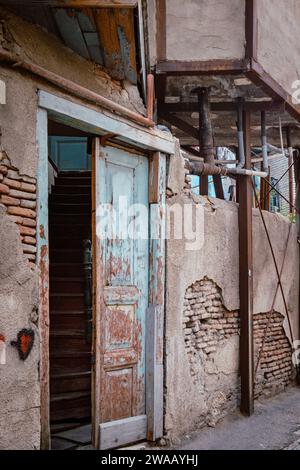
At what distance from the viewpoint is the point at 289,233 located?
9516 mm

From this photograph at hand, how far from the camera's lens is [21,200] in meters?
4.43

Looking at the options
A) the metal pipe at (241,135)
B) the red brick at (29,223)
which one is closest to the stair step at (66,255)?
the metal pipe at (241,135)

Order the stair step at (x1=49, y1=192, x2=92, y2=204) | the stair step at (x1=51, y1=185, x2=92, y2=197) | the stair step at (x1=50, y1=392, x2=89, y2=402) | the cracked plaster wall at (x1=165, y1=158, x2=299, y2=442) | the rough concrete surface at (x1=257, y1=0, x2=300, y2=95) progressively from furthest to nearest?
the stair step at (x1=51, y1=185, x2=92, y2=197)
the stair step at (x1=49, y1=192, x2=92, y2=204)
the rough concrete surface at (x1=257, y1=0, x2=300, y2=95)
the cracked plaster wall at (x1=165, y1=158, x2=299, y2=442)
the stair step at (x1=50, y1=392, x2=89, y2=402)

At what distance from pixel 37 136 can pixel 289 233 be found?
5997mm

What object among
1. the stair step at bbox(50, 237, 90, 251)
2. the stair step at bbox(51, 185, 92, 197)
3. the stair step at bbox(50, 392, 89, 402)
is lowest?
the stair step at bbox(50, 392, 89, 402)

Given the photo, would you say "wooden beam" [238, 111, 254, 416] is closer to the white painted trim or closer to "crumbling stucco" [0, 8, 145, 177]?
the white painted trim

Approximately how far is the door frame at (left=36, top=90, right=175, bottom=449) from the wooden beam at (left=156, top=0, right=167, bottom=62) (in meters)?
1.36

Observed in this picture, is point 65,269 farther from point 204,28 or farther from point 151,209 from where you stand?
point 204,28

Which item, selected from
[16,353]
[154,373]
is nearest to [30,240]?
[16,353]

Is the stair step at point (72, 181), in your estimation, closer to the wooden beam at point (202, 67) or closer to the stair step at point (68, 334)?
the wooden beam at point (202, 67)

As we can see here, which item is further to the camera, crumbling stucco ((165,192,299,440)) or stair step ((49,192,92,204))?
stair step ((49,192,92,204))

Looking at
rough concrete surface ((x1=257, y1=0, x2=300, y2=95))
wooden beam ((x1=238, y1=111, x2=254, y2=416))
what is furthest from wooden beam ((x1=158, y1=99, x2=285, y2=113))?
wooden beam ((x1=238, y1=111, x2=254, y2=416))

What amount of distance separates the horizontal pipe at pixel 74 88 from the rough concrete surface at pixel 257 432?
353cm

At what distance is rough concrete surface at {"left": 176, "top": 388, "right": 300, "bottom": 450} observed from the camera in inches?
247
